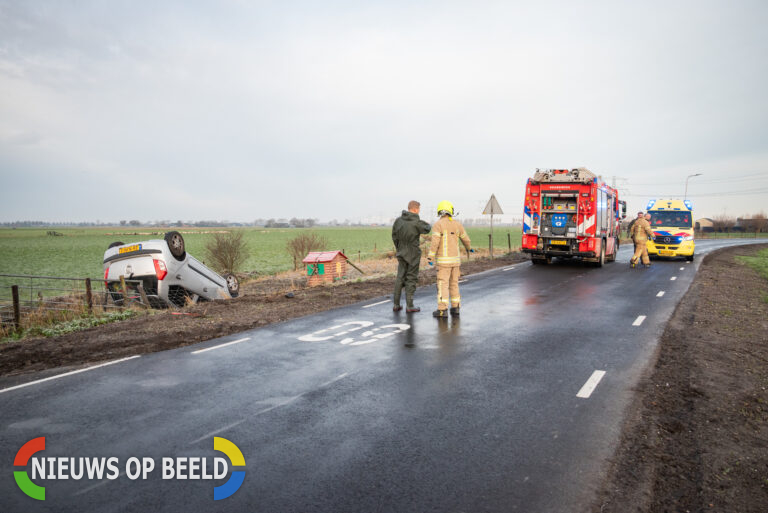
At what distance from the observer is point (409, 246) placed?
31.0 feet

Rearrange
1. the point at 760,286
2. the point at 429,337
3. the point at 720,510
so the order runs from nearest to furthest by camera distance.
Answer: the point at 720,510
the point at 429,337
the point at 760,286

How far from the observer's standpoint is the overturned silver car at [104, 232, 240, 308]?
35.8 feet

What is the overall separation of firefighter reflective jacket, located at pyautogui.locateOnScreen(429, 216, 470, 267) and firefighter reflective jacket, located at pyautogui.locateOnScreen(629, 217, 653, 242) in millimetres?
Answer: 12164

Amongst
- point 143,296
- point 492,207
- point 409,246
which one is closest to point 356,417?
point 409,246

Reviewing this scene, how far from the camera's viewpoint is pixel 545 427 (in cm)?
407

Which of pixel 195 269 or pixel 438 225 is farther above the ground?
pixel 438 225

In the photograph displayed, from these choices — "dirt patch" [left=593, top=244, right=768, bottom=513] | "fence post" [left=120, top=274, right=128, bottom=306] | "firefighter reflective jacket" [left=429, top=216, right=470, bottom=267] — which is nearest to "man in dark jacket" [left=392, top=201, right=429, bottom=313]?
"firefighter reflective jacket" [left=429, top=216, right=470, bottom=267]

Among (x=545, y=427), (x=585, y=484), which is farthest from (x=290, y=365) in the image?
(x=585, y=484)

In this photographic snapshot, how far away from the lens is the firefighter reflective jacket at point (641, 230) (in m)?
17.8

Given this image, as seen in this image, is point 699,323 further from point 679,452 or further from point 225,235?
point 225,235

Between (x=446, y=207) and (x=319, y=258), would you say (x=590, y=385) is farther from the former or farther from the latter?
(x=319, y=258)

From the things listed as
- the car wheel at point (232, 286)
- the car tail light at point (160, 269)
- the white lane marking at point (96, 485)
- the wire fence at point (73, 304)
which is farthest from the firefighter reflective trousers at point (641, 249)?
the white lane marking at point (96, 485)

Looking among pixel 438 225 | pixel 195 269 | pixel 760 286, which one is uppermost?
pixel 438 225

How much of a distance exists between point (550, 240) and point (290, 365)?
1463 centimetres
